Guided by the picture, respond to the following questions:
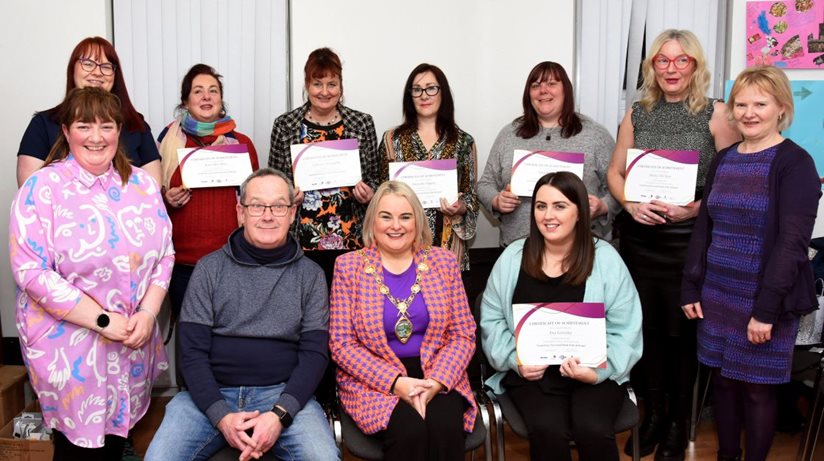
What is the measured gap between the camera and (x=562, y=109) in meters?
3.39

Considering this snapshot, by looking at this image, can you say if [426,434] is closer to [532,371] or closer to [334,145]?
[532,371]

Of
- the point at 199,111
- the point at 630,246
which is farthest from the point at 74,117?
the point at 630,246

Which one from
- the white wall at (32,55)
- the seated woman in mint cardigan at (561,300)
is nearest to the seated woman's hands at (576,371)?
the seated woman in mint cardigan at (561,300)

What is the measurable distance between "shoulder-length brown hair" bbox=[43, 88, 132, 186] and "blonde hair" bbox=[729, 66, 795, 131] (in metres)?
2.35

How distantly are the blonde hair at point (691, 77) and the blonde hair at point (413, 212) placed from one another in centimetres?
122

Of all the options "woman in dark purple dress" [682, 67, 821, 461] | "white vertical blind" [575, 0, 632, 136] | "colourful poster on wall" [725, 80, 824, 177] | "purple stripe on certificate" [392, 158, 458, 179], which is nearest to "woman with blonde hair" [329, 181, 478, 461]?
"purple stripe on certificate" [392, 158, 458, 179]

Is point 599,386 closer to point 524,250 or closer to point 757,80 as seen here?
point 524,250

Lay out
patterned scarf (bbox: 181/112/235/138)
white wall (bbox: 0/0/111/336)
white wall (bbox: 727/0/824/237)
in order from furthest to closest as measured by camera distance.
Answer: white wall (bbox: 727/0/824/237) → white wall (bbox: 0/0/111/336) → patterned scarf (bbox: 181/112/235/138)

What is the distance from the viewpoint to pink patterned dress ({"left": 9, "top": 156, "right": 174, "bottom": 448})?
2.41m

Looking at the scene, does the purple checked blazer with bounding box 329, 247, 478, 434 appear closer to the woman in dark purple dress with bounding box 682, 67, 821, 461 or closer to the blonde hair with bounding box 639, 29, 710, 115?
the woman in dark purple dress with bounding box 682, 67, 821, 461

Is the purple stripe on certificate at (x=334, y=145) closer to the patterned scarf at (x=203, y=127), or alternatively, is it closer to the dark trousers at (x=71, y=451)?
the patterned scarf at (x=203, y=127)

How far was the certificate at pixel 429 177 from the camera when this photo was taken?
328 centimetres

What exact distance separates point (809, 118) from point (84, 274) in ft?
13.6

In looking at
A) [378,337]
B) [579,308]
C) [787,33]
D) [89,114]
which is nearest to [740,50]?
[787,33]
